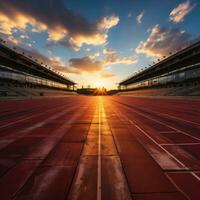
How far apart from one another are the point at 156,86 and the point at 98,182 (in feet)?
226

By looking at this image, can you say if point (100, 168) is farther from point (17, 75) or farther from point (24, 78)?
point (24, 78)

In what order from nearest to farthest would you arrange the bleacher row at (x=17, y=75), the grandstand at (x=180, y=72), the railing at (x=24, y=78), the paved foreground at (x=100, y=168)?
the paved foreground at (x=100, y=168) → the bleacher row at (x=17, y=75) → the grandstand at (x=180, y=72) → the railing at (x=24, y=78)

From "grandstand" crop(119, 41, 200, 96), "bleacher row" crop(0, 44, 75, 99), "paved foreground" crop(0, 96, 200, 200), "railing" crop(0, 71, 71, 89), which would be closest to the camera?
"paved foreground" crop(0, 96, 200, 200)

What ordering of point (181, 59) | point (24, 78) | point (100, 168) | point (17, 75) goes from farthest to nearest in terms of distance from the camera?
point (24, 78) < point (17, 75) < point (181, 59) < point (100, 168)

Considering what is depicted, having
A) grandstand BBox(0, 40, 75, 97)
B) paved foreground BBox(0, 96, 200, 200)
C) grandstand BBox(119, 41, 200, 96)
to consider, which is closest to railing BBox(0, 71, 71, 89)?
grandstand BBox(0, 40, 75, 97)

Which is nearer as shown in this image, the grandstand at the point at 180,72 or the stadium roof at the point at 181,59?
the stadium roof at the point at 181,59

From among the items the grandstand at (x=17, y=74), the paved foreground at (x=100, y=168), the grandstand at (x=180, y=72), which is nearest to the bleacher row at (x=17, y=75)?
the grandstand at (x=17, y=74)

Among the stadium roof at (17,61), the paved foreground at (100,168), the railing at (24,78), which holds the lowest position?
the paved foreground at (100,168)

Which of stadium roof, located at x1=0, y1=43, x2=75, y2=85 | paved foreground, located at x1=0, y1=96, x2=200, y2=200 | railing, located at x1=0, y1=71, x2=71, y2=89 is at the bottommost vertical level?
paved foreground, located at x1=0, y1=96, x2=200, y2=200

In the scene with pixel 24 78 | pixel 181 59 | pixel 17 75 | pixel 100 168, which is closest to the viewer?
pixel 100 168

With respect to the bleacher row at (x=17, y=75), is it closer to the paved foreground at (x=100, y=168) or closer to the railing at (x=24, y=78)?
the railing at (x=24, y=78)

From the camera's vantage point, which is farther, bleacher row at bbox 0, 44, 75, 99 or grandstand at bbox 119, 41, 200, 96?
grandstand at bbox 119, 41, 200, 96

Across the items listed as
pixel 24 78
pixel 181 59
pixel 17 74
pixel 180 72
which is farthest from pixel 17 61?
pixel 180 72

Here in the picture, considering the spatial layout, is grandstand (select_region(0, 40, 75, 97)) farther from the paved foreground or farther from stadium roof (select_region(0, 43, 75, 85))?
the paved foreground
